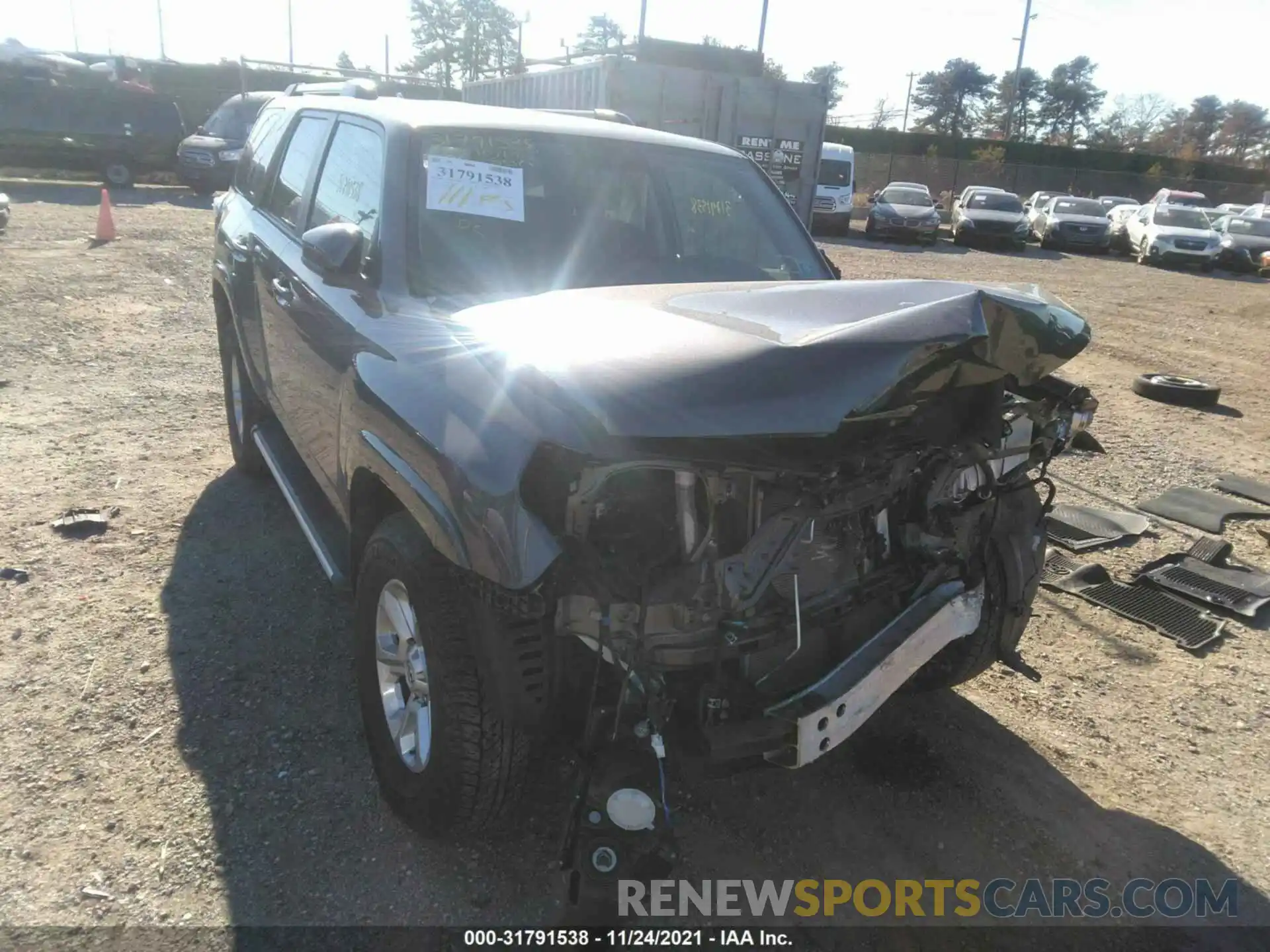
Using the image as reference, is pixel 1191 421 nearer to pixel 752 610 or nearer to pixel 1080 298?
pixel 752 610

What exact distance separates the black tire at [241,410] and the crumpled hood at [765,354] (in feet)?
9.16

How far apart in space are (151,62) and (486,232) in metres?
37.9

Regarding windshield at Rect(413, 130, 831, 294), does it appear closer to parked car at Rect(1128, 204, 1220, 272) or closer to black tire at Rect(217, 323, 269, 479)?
black tire at Rect(217, 323, 269, 479)

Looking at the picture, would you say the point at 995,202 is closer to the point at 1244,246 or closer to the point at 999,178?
the point at 1244,246

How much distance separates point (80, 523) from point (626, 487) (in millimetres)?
3564

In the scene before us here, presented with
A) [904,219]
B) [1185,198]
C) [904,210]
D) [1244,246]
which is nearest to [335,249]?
[904,219]

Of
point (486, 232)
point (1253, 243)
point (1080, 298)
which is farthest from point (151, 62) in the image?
point (486, 232)

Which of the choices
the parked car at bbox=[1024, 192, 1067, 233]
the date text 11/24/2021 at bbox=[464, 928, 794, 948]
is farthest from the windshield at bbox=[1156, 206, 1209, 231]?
the date text 11/24/2021 at bbox=[464, 928, 794, 948]

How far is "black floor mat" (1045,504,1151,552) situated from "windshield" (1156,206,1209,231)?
20.7 meters

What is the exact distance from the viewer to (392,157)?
325cm

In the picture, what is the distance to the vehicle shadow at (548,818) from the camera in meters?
2.58

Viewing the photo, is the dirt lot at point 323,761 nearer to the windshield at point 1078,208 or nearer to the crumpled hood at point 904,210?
the crumpled hood at point 904,210

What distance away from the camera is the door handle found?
374 cm

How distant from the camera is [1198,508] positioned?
5707 millimetres
